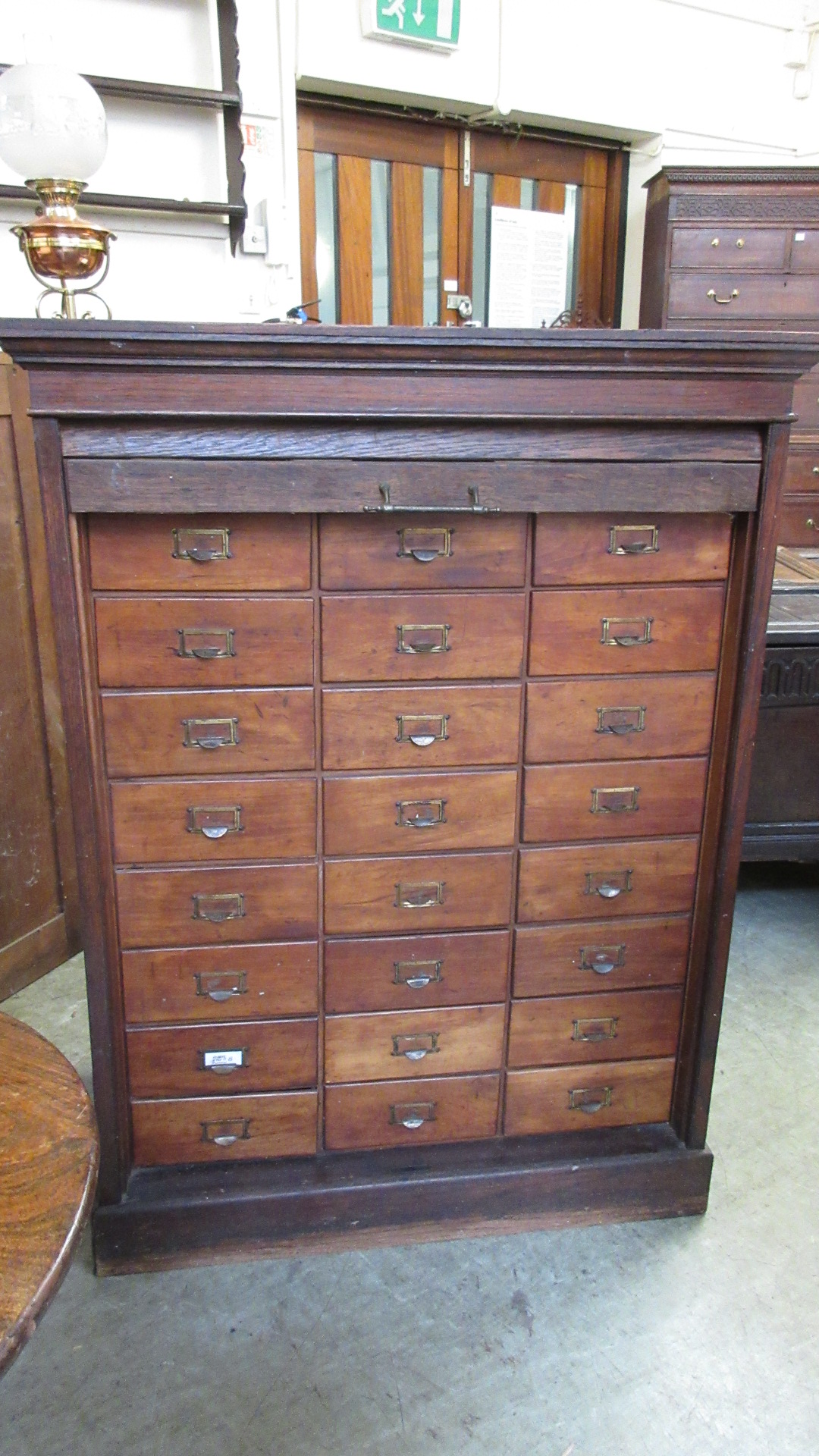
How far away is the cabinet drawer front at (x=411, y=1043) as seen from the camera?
161cm

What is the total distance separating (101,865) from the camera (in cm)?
145

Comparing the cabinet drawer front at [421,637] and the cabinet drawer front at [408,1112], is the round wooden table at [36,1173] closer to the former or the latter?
the cabinet drawer front at [421,637]

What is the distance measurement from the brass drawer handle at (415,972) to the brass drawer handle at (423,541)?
643 millimetres

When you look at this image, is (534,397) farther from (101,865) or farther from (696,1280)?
(696,1280)

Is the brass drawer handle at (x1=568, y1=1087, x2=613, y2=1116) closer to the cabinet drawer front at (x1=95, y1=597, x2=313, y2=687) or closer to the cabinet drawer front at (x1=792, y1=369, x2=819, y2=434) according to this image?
the cabinet drawer front at (x1=95, y1=597, x2=313, y2=687)

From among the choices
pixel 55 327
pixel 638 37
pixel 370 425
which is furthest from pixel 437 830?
pixel 638 37

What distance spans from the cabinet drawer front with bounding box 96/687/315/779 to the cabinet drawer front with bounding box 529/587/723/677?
37 cm

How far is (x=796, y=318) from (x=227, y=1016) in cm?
366

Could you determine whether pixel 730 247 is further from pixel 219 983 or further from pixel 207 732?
pixel 219 983

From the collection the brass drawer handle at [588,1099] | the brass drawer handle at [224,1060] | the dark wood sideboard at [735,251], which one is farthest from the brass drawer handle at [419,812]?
the dark wood sideboard at [735,251]

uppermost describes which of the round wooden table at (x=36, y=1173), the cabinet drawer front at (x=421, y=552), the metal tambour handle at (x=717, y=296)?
the metal tambour handle at (x=717, y=296)

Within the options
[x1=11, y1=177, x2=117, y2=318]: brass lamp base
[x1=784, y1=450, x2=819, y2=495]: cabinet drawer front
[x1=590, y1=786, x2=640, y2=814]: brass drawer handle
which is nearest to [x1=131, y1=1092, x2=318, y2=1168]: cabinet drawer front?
[x1=590, y1=786, x2=640, y2=814]: brass drawer handle

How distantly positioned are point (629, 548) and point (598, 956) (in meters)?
0.67

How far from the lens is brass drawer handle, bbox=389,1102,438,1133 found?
1.66 m
